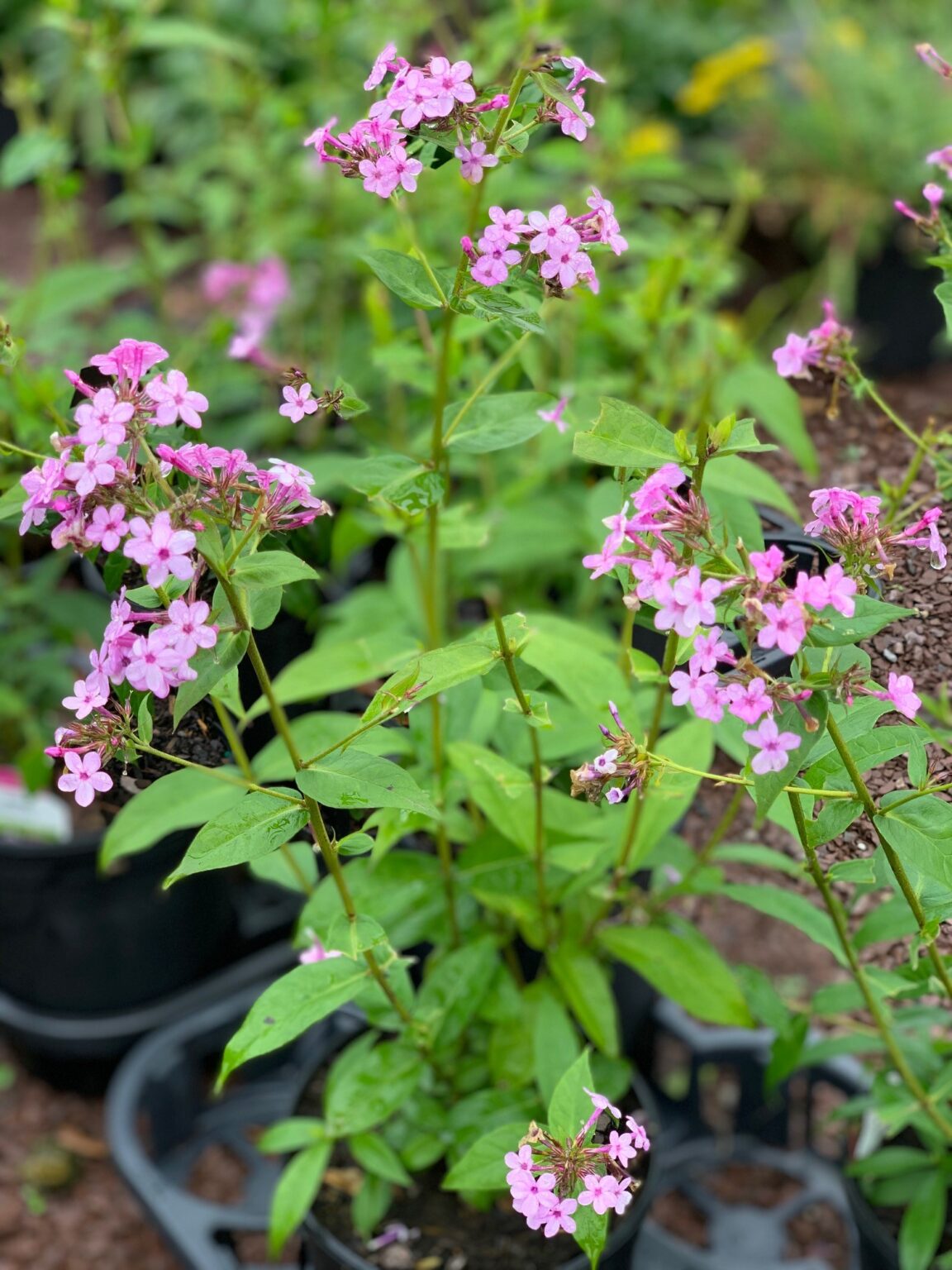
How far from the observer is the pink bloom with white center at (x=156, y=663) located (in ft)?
2.06

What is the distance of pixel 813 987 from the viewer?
1467 millimetres

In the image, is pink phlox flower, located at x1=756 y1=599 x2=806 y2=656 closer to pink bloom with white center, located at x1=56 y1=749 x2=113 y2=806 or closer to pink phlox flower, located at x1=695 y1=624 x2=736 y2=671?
pink phlox flower, located at x1=695 y1=624 x2=736 y2=671

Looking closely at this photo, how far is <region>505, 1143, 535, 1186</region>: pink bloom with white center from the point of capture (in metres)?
0.69

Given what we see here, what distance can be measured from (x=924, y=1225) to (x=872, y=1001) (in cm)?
21

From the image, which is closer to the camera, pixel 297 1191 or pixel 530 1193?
pixel 530 1193

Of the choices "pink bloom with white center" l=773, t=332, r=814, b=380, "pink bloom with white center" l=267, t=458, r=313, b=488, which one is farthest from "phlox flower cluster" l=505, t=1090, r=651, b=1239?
"pink bloom with white center" l=773, t=332, r=814, b=380

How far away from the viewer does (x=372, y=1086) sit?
3.08ft

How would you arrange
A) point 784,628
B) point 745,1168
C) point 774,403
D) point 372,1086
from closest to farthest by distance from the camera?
point 784,628
point 372,1086
point 774,403
point 745,1168

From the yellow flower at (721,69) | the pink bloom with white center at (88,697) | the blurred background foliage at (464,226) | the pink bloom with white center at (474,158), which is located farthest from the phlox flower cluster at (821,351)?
the yellow flower at (721,69)

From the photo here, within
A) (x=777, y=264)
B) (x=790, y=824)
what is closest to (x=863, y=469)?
(x=790, y=824)

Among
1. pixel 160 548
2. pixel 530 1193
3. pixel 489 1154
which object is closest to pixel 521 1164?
pixel 530 1193

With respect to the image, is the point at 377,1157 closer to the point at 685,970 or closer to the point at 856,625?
the point at 685,970

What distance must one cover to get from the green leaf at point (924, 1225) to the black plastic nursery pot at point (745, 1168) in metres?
0.24

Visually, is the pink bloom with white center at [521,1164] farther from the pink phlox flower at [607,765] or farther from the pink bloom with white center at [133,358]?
the pink bloom with white center at [133,358]
